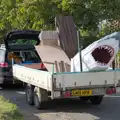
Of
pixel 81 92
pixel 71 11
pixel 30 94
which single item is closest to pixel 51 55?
pixel 30 94

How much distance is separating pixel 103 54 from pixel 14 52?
5.91 m

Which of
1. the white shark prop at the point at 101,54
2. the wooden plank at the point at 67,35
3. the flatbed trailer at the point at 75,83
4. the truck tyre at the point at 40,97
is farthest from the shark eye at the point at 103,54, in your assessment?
the wooden plank at the point at 67,35

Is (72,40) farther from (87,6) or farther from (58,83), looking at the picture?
(87,6)

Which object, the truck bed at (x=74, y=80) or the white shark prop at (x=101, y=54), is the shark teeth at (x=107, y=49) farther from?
the truck bed at (x=74, y=80)

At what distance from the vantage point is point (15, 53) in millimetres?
14719

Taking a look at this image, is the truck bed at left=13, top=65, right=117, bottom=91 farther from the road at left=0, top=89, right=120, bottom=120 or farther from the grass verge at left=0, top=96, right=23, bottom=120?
the grass verge at left=0, top=96, right=23, bottom=120

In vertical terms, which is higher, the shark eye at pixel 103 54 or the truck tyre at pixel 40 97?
the shark eye at pixel 103 54

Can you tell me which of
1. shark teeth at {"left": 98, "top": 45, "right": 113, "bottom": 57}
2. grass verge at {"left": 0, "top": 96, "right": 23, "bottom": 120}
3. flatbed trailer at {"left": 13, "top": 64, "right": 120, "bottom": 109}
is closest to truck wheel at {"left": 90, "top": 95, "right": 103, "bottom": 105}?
flatbed trailer at {"left": 13, "top": 64, "right": 120, "bottom": 109}

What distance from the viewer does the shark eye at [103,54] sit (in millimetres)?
9430

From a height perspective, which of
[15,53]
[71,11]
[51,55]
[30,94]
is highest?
[71,11]

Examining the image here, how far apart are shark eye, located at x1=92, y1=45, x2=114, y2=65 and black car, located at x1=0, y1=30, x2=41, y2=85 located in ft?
16.5

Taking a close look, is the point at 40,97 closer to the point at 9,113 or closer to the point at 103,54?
the point at 103,54

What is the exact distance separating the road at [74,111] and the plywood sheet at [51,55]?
118 centimetres

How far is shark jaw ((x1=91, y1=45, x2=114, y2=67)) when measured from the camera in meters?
9.43
